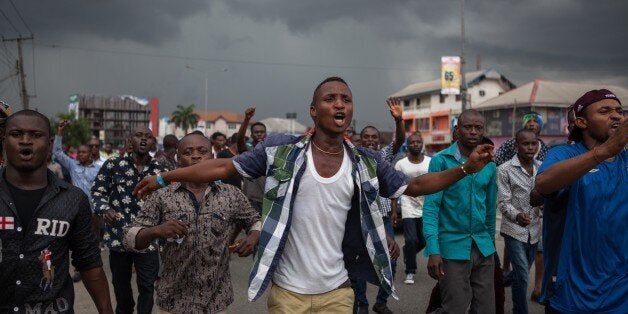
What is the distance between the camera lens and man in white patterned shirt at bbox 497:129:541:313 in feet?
19.3

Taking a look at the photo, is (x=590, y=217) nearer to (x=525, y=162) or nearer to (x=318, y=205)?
(x=318, y=205)

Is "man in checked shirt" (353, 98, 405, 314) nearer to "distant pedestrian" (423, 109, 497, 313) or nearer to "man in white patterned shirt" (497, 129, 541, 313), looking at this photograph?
"distant pedestrian" (423, 109, 497, 313)

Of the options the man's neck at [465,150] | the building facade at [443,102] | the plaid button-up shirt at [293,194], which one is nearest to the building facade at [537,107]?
the building facade at [443,102]

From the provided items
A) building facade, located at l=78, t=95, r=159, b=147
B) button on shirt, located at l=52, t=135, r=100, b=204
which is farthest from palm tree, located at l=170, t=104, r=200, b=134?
button on shirt, located at l=52, t=135, r=100, b=204

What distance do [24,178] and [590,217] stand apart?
3134mm

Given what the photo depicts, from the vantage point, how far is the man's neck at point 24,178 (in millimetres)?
2904

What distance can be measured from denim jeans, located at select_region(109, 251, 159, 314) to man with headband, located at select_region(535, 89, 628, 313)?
3.49m

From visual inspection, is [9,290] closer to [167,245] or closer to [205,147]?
[167,245]

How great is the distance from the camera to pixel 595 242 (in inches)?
127

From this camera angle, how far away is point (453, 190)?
479 cm

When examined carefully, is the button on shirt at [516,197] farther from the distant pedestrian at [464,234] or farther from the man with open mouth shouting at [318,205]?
the man with open mouth shouting at [318,205]

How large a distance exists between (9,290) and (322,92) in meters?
1.98

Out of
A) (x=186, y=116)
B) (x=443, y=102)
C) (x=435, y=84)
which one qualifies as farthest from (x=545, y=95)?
(x=186, y=116)

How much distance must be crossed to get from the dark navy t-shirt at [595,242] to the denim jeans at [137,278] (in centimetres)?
354
